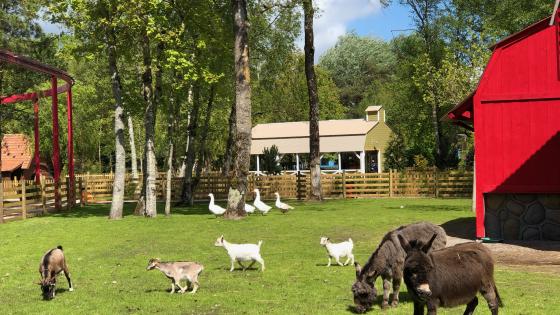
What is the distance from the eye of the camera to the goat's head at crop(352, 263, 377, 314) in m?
8.20

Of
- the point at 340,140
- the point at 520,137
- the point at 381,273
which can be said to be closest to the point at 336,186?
the point at 340,140

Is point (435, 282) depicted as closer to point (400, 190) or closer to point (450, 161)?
point (400, 190)

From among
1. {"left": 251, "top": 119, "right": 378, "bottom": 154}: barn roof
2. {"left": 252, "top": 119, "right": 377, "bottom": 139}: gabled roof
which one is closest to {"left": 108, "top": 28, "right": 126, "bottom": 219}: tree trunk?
{"left": 251, "top": 119, "right": 378, "bottom": 154}: barn roof

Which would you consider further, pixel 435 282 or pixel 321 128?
pixel 321 128

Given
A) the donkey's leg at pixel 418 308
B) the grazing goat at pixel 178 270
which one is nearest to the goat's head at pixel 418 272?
the donkey's leg at pixel 418 308

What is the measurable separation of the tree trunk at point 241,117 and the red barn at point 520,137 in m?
10.6

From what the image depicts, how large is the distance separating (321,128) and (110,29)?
117ft

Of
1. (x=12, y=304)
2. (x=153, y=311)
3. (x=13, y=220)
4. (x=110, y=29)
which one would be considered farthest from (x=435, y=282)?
(x=13, y=220)

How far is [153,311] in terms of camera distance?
8.80 metres

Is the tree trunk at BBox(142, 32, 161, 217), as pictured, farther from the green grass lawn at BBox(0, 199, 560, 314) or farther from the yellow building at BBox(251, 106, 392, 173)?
the yellow building at BBox(251, 106, 392, 173)

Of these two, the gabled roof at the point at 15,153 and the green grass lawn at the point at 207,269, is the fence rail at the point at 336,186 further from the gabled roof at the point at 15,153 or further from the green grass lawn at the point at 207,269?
the gabled roof at the point at 15,153

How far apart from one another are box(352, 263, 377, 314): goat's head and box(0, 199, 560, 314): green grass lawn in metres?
0.36

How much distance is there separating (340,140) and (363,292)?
1865 inches

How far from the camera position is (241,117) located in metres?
23.7
